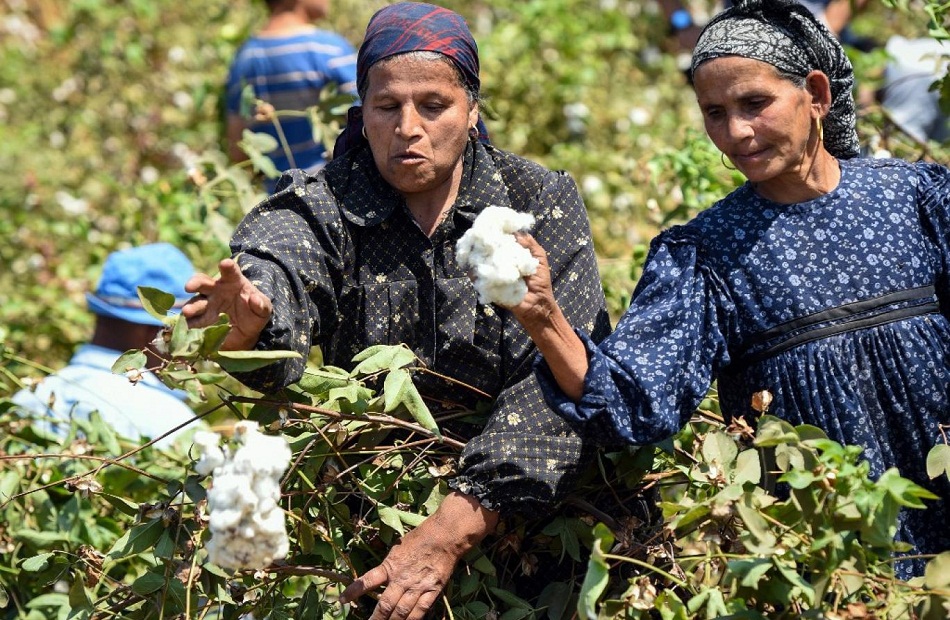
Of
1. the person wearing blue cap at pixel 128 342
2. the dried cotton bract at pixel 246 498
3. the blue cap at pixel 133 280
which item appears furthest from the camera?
the blue cap at pixel 133 280

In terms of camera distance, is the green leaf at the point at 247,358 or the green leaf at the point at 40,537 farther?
the green leaf at the point at 40,537

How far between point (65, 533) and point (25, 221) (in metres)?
2.81

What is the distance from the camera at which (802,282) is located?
211 centimetres

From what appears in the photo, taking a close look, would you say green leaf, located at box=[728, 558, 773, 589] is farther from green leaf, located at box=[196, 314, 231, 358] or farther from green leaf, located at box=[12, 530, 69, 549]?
green leaf, located at box=[12, 530, 69, 549]

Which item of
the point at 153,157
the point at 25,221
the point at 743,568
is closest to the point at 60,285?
the point at 25,221

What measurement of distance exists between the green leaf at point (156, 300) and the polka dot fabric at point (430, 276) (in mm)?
213

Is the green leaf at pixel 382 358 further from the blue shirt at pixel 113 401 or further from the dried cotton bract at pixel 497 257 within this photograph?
the blue shirt at pixel 113 401

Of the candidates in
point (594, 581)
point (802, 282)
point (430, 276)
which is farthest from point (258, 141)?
point (594, 581)

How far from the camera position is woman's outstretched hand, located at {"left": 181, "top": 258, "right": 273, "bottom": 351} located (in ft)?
6.24

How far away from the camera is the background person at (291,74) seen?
13.0ft

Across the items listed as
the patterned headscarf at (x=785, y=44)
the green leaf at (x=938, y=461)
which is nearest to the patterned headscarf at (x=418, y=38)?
the patterned headscarf at (x=785, y=44)

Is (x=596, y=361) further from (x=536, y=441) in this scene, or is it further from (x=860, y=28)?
(x=860, y=28)

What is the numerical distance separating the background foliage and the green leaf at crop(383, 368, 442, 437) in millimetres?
47

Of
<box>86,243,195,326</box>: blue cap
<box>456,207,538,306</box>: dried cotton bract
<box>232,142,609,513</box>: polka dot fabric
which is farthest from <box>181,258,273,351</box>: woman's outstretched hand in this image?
<box>86,243,195,326</box>: blue cap
